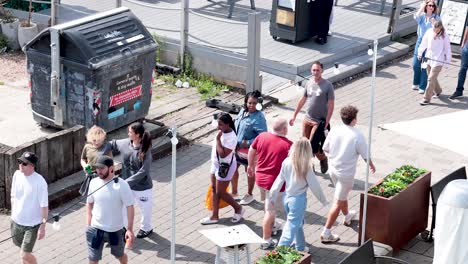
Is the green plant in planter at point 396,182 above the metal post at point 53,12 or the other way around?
the other way around

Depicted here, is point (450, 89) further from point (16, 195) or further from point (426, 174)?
point (16, 195)

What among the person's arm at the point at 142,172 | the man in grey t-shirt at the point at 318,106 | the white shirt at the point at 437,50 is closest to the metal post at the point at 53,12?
the man in grey t-shirt at the point at 318,106

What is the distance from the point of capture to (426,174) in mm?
11820

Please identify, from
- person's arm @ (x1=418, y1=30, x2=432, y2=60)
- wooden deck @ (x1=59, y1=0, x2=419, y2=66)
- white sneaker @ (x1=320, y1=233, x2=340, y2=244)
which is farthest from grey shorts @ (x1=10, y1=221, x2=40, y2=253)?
person's arm @ (x1=418, y1=30, x2=432, y2=60)

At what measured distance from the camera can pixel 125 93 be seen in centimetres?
1420

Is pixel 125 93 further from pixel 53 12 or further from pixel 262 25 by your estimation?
pixel 262 25

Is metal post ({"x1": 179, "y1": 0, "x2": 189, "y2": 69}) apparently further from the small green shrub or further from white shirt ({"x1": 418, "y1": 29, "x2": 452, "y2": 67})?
white shirt ({"x1": 418, "y1": 29, "x2": 452, "y2": 67})

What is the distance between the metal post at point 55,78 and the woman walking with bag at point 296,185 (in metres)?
4.07

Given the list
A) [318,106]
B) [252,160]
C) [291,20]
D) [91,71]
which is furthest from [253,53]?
[252,160]

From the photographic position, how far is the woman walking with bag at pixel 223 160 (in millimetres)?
11734

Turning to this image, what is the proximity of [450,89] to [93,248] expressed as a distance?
341 inches

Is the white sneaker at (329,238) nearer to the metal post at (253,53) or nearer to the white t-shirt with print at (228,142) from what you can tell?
the white t-shirt with print at (228,142)

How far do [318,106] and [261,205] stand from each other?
1.53 m

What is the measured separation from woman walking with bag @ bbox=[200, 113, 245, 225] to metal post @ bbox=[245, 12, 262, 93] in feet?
13.2
